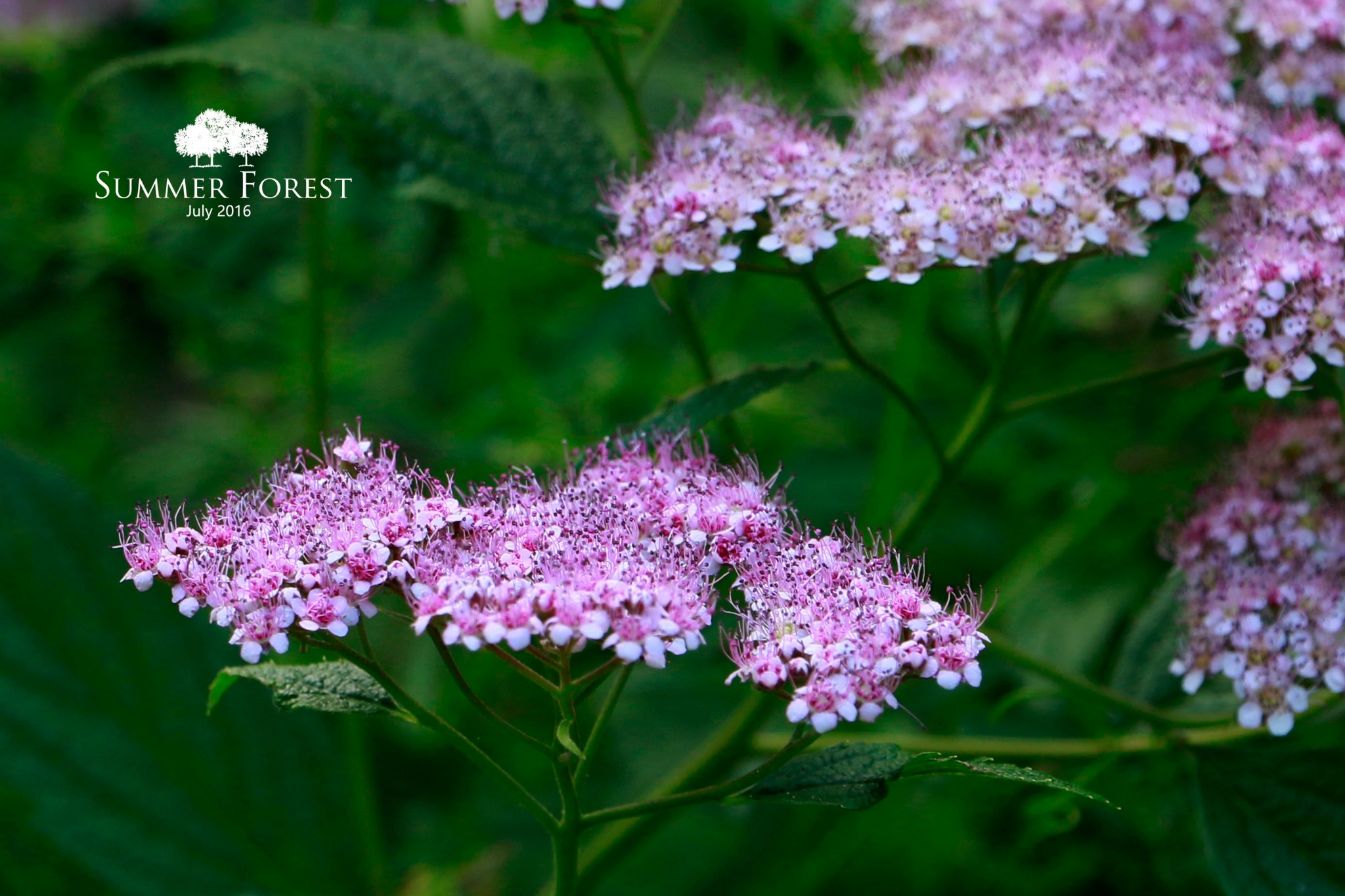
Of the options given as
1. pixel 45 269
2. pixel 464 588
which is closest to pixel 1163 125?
pixel 464 588

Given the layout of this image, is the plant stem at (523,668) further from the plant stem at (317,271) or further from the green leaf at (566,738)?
the plant stem at (317,271)

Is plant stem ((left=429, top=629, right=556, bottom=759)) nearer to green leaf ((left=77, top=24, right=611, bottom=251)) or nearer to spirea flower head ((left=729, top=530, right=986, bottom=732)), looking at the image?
spirea flower head ((left=729, top=530, right=986, bottom=732))

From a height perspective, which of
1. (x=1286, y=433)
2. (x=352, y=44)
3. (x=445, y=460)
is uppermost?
(x=352, y=44)

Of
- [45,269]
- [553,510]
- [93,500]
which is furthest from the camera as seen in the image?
[45,269]

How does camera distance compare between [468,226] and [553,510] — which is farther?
[468,226]

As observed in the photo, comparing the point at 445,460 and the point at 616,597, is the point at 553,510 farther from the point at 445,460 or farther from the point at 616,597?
the point at 445,460

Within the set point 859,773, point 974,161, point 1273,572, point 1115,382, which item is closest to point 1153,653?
point 1273,572

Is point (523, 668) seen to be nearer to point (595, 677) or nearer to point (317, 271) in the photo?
point (595, 677)
